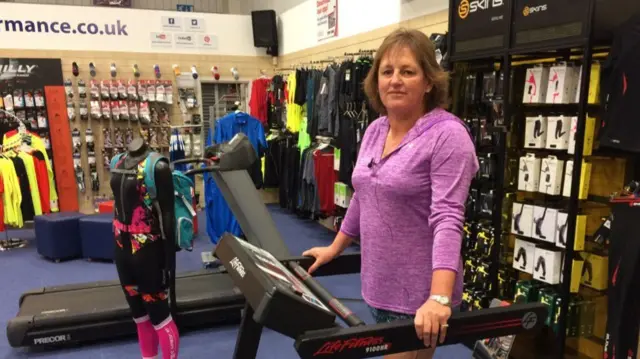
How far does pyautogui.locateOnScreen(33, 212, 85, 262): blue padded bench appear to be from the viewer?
538 cm

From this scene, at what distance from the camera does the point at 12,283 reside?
486cm

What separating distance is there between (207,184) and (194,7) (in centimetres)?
757

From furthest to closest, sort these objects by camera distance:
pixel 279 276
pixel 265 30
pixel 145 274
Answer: pixel 265 30 → pixel 145 274 → pixel 279 276

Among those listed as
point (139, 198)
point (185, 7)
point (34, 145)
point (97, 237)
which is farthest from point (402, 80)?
point (185, 7)

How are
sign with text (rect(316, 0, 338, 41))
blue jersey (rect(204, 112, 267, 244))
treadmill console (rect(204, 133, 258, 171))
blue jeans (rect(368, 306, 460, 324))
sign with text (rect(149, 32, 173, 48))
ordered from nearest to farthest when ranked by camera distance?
1. blue jeans (rect(368, 306, 460, 324))
2. treadmill console (rect(204, 133, 258, 171))
3. blue jersey (rect(204, 112, 267, 244))
4. sign with text (rect(316, 0, 338, 41))
5. sign with text (rect(149, 32, 173, 48))

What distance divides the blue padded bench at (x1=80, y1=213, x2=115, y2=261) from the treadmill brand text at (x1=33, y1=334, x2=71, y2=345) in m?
1.96

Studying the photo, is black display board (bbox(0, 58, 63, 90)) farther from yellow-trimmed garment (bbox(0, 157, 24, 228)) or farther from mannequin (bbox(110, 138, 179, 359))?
mannequin (bbox(110, 138, 179, 359))

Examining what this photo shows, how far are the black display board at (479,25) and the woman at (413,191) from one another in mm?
1884

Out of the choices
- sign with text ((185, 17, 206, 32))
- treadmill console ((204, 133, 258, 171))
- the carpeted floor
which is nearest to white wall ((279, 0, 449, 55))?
sign with text ((185, 17, 206, 32))

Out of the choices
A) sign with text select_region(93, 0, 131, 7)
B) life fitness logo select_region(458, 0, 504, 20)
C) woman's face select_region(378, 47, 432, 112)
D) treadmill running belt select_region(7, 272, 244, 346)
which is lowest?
treadmill running belt select_region(7, 272, 244, 346)

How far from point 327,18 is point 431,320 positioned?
601cm

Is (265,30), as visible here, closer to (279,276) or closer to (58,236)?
(58,236)

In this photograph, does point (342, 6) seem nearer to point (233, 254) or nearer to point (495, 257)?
point (495, 257)

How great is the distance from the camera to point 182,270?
5199 mm
